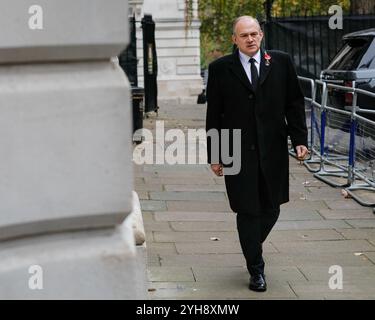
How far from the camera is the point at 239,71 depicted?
5.13 m

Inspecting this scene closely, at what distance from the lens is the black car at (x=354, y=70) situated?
423 inches

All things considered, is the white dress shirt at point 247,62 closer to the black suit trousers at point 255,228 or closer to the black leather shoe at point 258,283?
the black suit trousers at point 255,228

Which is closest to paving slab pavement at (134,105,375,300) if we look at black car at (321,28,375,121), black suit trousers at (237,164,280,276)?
black suit trousers at (237,164,280,276)

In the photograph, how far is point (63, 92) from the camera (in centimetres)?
258

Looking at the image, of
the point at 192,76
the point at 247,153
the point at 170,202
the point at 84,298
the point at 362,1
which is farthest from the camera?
the point at 192,76

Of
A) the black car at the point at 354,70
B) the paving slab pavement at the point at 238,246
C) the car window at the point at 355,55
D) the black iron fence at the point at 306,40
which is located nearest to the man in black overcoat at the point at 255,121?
the paving slab pavement at the point at 238,246

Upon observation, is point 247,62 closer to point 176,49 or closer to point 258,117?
point 258,117

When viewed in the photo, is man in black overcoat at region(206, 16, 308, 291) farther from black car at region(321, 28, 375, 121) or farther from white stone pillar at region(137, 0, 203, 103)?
white stone pillar at region(137, 0, 203, 103)

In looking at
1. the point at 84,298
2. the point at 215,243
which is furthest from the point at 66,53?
the point at 215,243

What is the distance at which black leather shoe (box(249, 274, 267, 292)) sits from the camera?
5.26 metres

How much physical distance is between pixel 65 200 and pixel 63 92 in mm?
372

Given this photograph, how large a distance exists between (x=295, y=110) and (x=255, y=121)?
334mm

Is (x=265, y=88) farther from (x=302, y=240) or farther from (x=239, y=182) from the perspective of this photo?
(x=302, y=240)

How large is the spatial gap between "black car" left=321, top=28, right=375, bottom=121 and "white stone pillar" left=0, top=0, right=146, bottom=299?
782 centimetres
